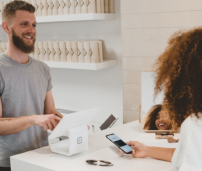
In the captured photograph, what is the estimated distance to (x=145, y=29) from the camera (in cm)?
224

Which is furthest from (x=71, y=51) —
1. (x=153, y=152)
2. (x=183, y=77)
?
(x=183, y=77)

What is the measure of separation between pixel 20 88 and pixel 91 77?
1300 millimetres

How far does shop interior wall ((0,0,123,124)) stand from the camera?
2.80 meters

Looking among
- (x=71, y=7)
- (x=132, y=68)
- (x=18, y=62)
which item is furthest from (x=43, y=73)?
(x=71, y=7)

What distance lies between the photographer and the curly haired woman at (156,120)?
1.95 metres

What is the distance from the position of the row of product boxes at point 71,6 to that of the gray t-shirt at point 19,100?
93 centimetres

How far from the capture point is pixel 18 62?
1854mm

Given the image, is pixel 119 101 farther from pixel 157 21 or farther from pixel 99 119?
pixel 157 21

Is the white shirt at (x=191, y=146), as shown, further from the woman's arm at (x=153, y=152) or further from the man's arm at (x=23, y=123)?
the man's arm at (x=23, y=123)

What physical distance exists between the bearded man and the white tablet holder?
130 mm

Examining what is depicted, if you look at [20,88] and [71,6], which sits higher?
[71,6]

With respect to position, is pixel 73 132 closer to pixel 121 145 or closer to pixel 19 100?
pixel 121 145

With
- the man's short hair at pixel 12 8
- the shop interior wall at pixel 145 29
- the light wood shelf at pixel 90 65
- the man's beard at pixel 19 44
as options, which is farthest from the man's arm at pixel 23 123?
the light wood shelf at pixel 90 65

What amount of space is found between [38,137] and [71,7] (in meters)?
1.36
